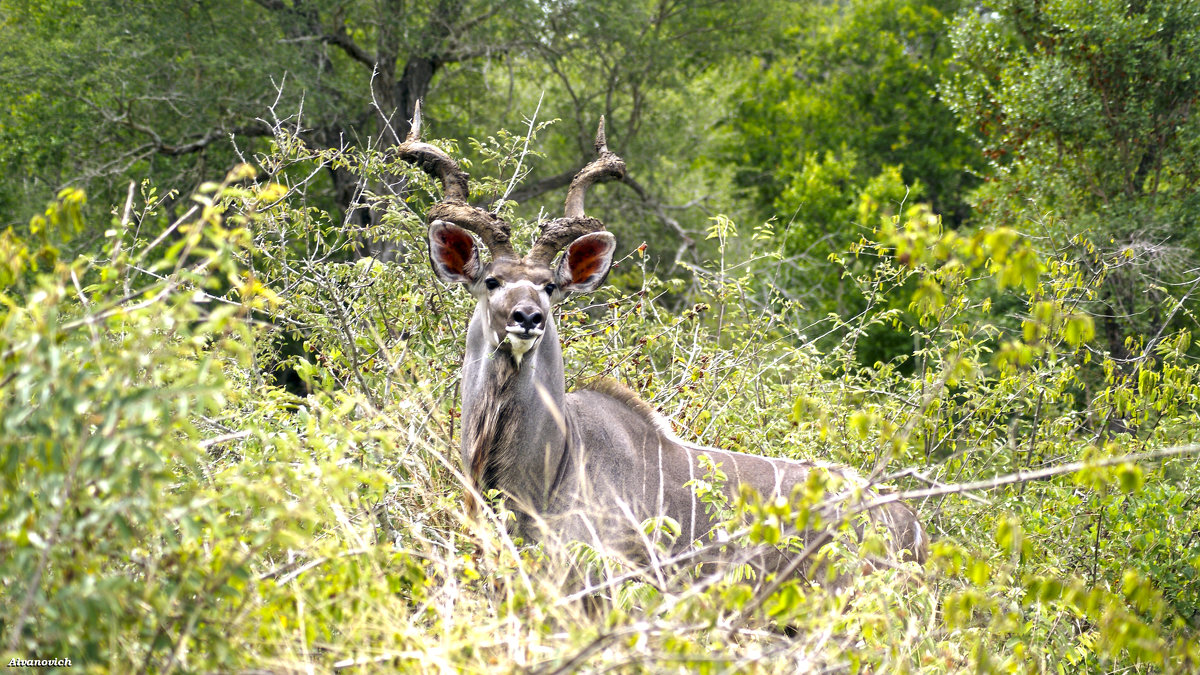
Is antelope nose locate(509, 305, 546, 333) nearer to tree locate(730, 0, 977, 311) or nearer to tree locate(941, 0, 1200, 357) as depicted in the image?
tree locate(941, 0, 1200, 357)

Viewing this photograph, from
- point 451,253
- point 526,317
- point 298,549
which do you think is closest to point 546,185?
point 451,253

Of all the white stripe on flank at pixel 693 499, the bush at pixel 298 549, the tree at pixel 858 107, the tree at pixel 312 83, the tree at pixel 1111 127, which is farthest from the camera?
the tree at pixel 858 107

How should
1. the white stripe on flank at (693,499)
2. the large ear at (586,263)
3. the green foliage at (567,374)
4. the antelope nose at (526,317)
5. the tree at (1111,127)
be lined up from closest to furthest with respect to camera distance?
the green foliage at (567,374), the antelope nose at (526,317), the white stripe on flank at (693,499), the large ear at (586,263), the tree at (1111,127)

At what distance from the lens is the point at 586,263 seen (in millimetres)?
4715

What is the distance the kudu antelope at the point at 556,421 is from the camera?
4.15 m

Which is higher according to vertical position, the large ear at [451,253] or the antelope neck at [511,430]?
the large ear at [451,253]

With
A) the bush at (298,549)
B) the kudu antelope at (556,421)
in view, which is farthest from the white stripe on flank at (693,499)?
the bush at (298,549)

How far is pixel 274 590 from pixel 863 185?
18.8 m

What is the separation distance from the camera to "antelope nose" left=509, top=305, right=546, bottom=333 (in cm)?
397

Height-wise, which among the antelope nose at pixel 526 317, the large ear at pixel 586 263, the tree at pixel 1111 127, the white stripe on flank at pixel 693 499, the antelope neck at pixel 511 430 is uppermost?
the tree at pixel 1111 127

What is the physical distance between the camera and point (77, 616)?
2.24 meters

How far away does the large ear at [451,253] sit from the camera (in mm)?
4434

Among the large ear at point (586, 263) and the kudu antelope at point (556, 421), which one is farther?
the large ear at point (586, 263)

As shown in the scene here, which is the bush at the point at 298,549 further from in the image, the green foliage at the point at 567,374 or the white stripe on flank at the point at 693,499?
the white stripe on flank at the point at 693,499
